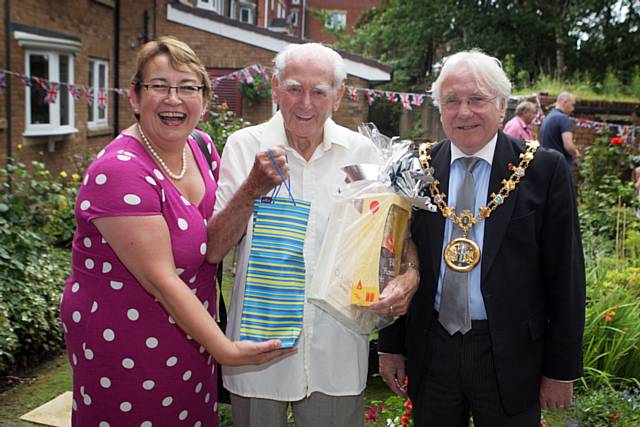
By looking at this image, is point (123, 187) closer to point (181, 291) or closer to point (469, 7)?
point (181, 291)

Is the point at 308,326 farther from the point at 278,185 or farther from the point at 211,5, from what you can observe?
the point at 211,5

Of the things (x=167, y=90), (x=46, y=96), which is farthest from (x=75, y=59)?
(x=167, y=90)

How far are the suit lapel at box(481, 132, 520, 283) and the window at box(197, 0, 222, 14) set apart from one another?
58.9ft

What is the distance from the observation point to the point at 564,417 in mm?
4027

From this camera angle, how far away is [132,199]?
6.55ft

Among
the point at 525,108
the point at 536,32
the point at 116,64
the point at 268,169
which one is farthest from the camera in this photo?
the point at 536,32

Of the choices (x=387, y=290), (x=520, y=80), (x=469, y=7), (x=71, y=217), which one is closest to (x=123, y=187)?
(x=387, y=290)

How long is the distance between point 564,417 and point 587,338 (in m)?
0.54

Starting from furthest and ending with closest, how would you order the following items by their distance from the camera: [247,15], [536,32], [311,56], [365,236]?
[247,15] < [536,32] < [311,56] < [365,236]

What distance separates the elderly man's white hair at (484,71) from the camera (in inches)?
89.4

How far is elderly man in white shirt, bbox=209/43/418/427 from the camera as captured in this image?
7.39 feet

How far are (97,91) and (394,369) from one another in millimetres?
12238

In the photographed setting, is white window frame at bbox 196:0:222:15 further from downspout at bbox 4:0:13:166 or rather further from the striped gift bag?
the striped gift bag

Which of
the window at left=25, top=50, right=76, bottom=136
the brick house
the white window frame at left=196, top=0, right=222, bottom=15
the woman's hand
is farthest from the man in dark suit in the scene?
the white window frame at left=196, top=0, right=222, bottom=15
